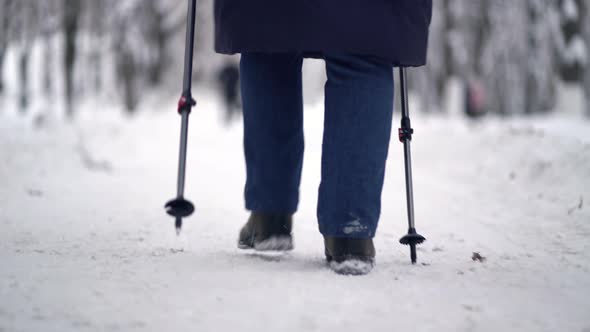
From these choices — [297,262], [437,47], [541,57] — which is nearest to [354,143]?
[297,262]

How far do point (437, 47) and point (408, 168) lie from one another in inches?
753

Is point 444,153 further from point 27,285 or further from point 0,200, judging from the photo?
point 27,285

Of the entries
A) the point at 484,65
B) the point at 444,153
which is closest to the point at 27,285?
the point at 444,153

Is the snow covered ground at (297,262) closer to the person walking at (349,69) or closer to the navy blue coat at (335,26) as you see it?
the person walking at (349,69)

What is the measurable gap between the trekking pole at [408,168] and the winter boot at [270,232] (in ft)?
1.48

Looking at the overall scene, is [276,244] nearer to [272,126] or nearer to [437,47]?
[272,126]

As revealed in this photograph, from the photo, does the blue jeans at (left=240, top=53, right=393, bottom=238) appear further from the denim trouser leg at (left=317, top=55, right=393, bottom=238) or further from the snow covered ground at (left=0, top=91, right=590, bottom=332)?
the snow covered ground at (left=0, top=91, right=590, bottom=332)

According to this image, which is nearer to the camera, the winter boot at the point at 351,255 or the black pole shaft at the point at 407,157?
the winter boot at the point at 351,255

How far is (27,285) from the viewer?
155 centimetres

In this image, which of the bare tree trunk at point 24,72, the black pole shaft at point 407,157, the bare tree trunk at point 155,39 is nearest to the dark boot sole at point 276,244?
the black pole shaft at point 407,157

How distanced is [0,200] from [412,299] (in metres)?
2.84

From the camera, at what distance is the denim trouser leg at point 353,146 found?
1817mm

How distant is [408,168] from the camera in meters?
2.08

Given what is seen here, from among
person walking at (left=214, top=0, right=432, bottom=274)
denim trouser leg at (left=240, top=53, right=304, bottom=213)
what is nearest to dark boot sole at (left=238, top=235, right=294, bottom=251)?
denim trouser leg at (left=240, top=53, right=304, bottom=213)
